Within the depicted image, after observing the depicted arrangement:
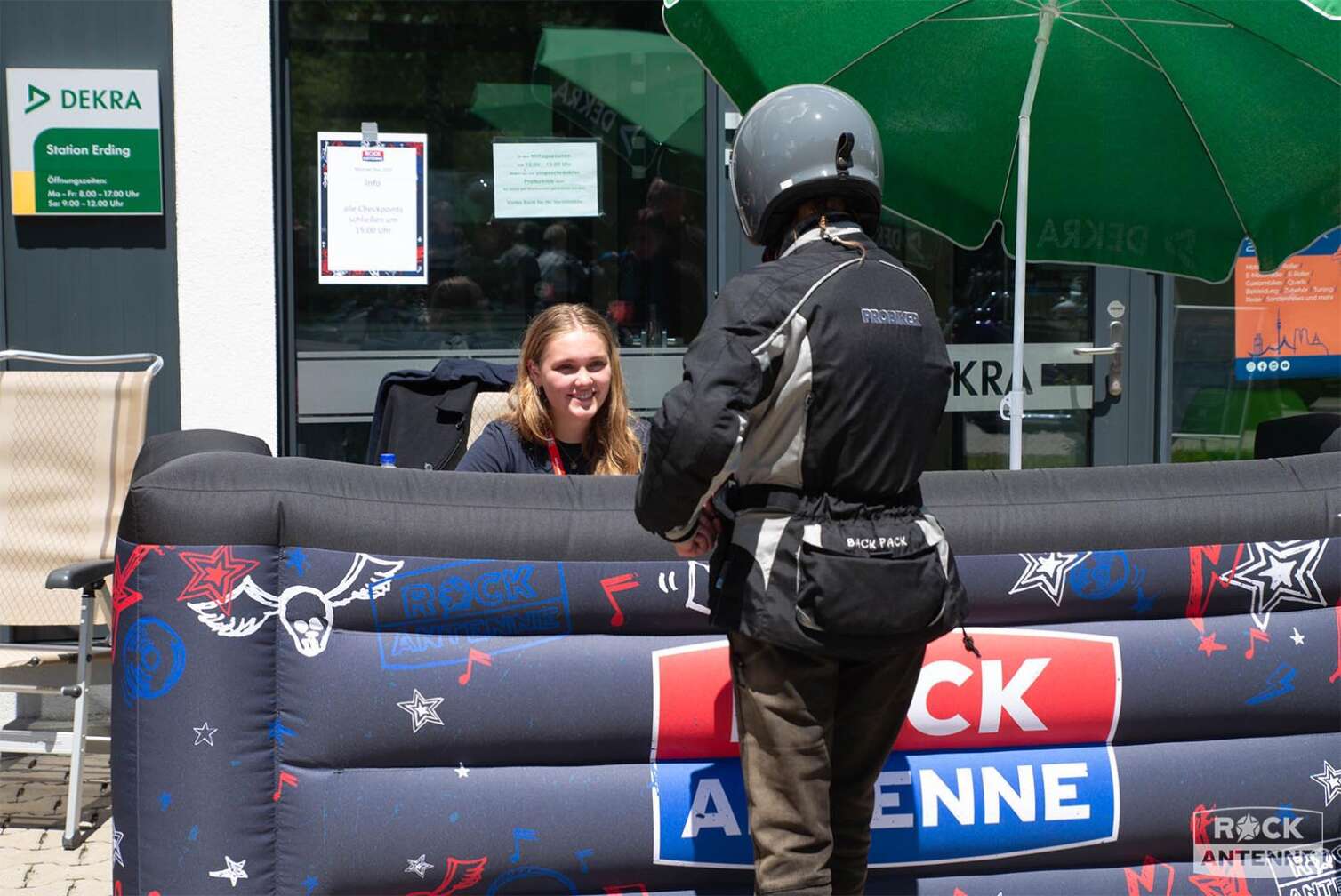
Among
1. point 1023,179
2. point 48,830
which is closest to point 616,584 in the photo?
point 1023,179

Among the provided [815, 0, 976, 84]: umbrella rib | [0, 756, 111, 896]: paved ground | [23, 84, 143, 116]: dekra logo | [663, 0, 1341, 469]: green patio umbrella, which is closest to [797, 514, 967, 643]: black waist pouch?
[663, 0, 1341, 469]: green patio umbrella

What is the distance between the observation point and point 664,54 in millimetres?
5906

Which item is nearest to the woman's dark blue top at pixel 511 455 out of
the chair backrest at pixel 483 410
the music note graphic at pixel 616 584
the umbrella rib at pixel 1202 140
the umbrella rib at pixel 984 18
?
the chair backrest at pixel 483 410

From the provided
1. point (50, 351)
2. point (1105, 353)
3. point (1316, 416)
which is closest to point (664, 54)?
point (1105, 353)

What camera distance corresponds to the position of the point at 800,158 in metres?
2.46

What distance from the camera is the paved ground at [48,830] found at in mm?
3838

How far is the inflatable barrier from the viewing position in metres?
2.77

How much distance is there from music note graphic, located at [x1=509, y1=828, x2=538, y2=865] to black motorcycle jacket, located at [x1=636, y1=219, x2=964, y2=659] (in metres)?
0.70

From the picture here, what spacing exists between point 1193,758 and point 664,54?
3.89m

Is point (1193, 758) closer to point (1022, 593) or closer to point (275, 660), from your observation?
point (1022, 593)

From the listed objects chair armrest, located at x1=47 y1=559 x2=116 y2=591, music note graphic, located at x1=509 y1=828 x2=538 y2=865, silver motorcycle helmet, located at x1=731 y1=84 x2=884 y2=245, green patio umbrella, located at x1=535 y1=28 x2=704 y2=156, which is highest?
green patio umbrella, located at x1=535 y1=28 x2=704 y2=156

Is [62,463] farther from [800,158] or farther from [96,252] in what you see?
[800,158]

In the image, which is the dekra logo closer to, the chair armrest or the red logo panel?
the chair armrest

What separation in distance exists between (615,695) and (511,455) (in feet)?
3.21
